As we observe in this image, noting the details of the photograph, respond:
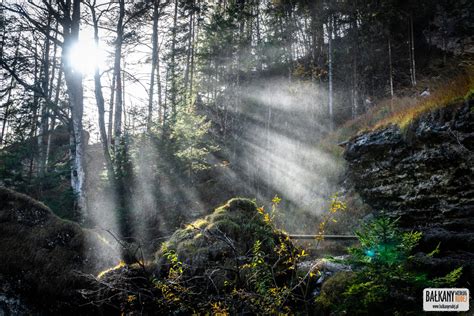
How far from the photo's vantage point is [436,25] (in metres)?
21.5

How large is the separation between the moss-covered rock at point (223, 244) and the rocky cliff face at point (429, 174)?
2.65 metres

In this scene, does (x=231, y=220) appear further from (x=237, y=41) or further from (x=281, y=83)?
(x=281, y=83)

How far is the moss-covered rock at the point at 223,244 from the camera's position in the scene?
468 cm

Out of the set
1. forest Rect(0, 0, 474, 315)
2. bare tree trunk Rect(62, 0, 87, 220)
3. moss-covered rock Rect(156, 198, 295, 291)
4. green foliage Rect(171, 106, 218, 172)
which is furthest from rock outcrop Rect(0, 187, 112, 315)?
green foliage Rect(171, 106, 218, 172)

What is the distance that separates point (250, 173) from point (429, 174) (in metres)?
12.0

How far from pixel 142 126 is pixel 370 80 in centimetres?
1721

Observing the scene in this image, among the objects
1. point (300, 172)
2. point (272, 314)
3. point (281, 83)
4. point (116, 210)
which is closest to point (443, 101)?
point (272, 314)

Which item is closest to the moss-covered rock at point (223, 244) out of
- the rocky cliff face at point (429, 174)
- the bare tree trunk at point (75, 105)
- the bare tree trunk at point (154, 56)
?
the rocky cliff face at point (429, 174)

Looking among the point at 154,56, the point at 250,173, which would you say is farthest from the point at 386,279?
the point at 154,56

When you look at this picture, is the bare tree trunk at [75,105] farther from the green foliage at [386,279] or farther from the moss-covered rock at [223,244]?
the green foliage at [386,279]

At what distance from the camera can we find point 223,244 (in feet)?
16.7

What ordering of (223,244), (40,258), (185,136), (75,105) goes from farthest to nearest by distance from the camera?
1. (185,136)
2. (75,105)
3. (40,258)
4. (223,244)

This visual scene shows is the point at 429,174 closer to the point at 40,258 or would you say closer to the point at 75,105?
the point at 40,258

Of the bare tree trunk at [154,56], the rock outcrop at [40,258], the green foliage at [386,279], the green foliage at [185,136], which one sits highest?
the bare tree trunk at [154,56]
